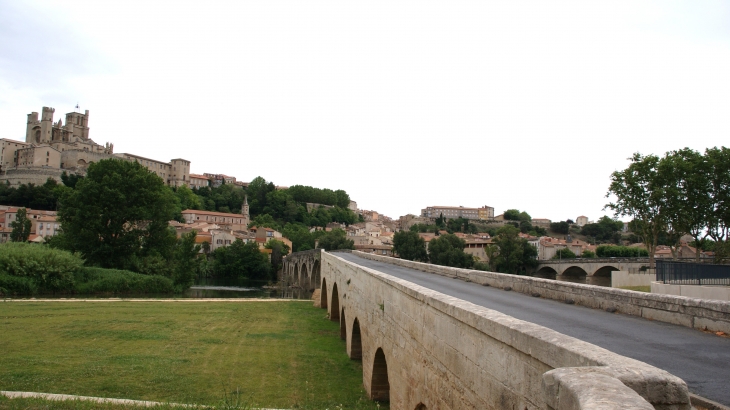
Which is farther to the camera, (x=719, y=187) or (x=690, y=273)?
(x=719, y=187)

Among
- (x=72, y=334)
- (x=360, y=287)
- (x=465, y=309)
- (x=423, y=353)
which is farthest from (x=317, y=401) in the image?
(x=72, y=334)

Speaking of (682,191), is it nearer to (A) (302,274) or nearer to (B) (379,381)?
(B) (379,381)

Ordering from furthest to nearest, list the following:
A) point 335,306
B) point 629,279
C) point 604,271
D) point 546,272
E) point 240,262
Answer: point 240,262 < point 546,272 < point 604,271 < point 629,279 < point 335,306

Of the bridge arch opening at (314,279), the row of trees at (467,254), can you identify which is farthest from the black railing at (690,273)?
the row of trees at (467,254)

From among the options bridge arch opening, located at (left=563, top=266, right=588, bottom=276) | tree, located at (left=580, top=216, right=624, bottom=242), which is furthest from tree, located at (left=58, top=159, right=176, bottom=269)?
tree, located at (left=580, top=216, right=624, bottom=242)

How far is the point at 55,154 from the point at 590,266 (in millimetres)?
118865

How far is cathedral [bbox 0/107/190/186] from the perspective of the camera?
110 meters

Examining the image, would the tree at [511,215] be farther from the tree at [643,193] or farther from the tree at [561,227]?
the tree at [643,193]

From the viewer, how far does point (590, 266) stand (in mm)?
58094

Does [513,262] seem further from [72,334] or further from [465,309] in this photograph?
[465,309]

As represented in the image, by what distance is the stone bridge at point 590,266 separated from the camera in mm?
50491

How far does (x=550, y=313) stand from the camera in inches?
312

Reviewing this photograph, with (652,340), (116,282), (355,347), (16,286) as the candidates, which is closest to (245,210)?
(116,282)

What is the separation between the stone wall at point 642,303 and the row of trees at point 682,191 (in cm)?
2728
